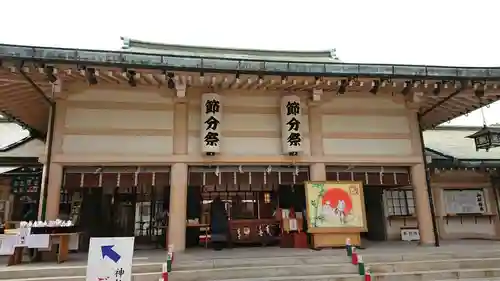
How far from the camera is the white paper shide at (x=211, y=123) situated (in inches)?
336

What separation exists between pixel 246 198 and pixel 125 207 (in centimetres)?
405

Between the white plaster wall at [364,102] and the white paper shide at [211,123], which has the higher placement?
the white plaster wall at [364,102]

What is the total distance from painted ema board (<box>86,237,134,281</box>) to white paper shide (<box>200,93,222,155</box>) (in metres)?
4.40

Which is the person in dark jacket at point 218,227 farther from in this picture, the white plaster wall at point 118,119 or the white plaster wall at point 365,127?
the white plaster wall at point 365,127

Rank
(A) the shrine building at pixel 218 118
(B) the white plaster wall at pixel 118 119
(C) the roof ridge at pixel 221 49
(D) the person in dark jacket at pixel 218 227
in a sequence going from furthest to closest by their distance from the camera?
1. (C) the roof ridge at pixel 221 49
2. (D) the person in dark jacket at pixel 218 227
3. (B) the white plaster wall at pixel 118 119
4. (A) the shrine building at pixel 218 118

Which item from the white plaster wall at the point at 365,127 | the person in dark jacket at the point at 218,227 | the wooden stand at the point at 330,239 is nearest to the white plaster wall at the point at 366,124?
the white plaster wall at the point at 365,127

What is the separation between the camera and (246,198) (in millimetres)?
12000

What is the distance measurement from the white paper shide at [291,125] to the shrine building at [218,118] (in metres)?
0.03

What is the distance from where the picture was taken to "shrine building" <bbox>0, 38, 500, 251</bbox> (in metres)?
8.00

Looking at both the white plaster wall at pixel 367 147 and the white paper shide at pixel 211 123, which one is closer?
the white paper shide at pixel 211 123

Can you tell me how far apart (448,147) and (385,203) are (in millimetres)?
3675

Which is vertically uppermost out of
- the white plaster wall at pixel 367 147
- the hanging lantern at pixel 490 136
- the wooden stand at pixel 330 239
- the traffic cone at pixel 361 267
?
the hanging lantern at pixel 490 136

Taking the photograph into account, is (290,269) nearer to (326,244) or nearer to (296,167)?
(326,244)

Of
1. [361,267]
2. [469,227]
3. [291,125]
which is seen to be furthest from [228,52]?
[469,227]
